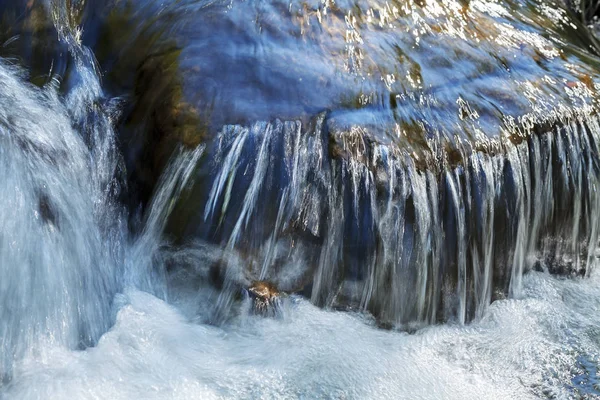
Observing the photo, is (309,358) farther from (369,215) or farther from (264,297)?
(369,215)

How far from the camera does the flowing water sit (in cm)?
328

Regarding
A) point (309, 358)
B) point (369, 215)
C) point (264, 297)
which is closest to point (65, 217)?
point (264, 297)

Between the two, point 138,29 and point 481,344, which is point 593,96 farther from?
point 138,29

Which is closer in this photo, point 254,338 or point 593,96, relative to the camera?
point 254,338

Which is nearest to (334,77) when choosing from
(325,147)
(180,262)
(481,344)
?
(325,147)

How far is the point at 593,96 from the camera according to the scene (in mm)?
4387

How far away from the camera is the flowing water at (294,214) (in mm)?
3277

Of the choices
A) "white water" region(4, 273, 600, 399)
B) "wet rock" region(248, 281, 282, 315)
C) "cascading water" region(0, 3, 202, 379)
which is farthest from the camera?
"wet rock" region(248, 281, 282, 315)

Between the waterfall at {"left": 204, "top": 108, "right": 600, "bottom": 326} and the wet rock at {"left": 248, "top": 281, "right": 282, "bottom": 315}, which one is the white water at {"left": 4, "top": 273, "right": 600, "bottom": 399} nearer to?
the wet rock at {"left": 248, "top": 281, "right": 282, "bottom": 315}

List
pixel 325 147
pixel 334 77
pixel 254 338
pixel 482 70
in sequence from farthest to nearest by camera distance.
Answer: pixel 482 70 → pixel 334 77 → pixel 325 147 → pixel 254 338

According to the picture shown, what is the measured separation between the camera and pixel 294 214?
3582mm

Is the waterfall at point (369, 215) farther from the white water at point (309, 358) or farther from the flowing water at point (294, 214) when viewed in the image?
the white water at point (309, 358)

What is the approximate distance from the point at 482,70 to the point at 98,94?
198 cm

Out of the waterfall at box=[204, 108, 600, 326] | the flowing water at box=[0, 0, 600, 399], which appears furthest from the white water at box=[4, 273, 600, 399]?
the waterfall at box=[204, 108, 600, 326]
